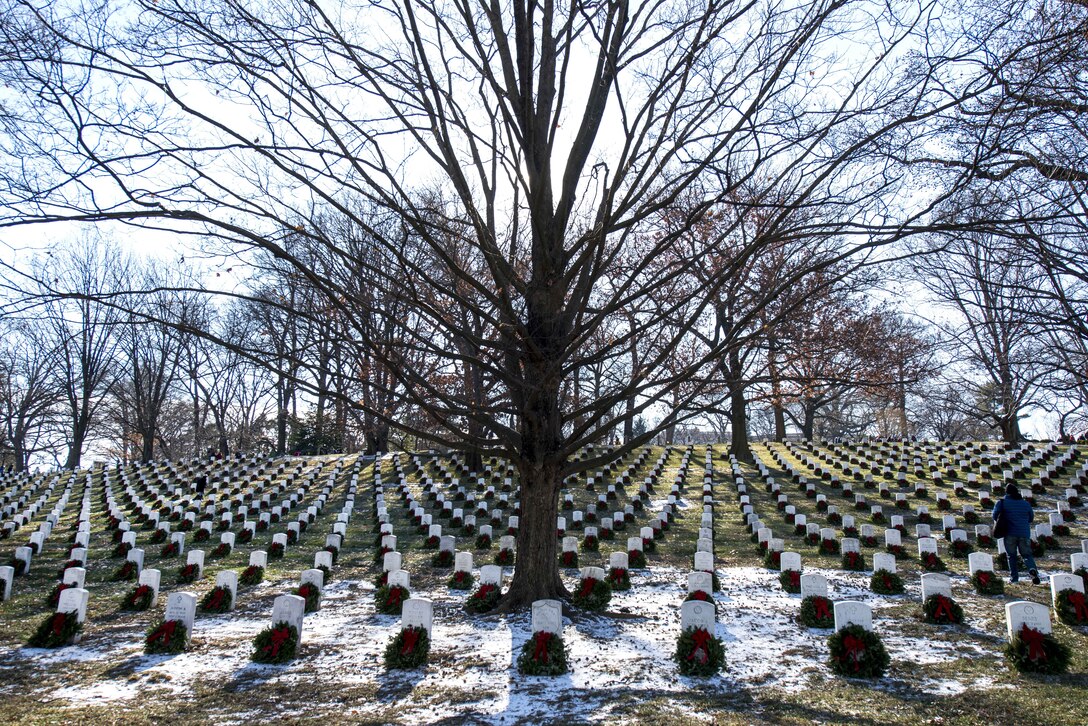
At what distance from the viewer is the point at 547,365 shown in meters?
8.27

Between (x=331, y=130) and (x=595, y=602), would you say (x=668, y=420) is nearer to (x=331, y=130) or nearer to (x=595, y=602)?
(x=595, y=602)

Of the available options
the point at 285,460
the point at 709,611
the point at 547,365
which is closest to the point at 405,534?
the point at 547,365

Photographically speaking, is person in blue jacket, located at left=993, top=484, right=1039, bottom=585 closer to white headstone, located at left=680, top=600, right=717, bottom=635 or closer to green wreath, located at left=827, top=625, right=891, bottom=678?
green wreath, located at left=827, top=625, right=891, bottom=678

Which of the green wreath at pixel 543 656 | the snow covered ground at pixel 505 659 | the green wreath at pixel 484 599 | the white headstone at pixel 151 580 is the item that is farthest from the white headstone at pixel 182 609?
the green wreath at pixel 543 656

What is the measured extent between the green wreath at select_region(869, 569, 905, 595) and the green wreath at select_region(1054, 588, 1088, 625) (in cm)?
201

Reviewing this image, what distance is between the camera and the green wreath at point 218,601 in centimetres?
956

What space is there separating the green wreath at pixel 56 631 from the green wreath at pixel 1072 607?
37.8ft

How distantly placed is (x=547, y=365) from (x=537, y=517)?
1.97 metres

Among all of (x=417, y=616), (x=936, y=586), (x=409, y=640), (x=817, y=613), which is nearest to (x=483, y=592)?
(x=417, y=616)

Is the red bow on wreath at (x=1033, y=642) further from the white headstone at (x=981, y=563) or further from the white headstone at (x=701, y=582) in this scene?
the white headstone at (x=981, y=563)

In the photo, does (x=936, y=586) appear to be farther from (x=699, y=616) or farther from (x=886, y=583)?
(x=699, y=616)

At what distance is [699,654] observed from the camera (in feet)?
21.8

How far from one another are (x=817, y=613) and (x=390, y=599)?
5468 millimetres

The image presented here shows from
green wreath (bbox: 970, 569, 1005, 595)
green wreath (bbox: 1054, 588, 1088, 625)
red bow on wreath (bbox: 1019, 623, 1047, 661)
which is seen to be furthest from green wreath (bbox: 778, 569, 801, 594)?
red bow on wreath (bbox: 1019, 623, 1047, 661)
